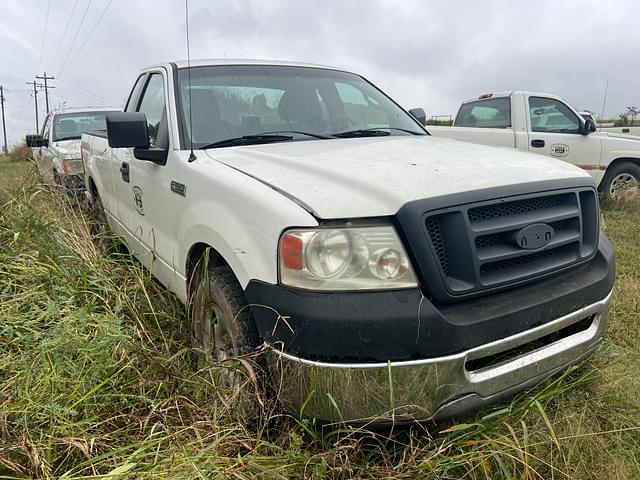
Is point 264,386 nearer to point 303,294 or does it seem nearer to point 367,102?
point 303,294

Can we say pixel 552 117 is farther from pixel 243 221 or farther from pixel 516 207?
pixel 243 221

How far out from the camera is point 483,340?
1.79 m

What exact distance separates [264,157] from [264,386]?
1.06m

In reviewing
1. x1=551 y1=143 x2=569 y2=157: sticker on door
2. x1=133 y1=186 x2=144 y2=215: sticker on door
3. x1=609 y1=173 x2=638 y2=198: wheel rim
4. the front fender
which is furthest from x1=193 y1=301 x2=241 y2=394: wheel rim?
x1=609 y1=173 x2=638 y2=198: wheel rim

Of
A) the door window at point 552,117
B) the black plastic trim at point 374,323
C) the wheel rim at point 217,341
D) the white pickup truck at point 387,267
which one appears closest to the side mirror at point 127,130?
the white pickup truck at point 387,267

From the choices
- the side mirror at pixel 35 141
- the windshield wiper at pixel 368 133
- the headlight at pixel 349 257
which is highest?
the side mirror at pixel 35 141

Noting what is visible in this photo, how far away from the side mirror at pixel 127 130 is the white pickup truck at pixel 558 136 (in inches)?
207

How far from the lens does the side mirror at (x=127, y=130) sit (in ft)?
8.75

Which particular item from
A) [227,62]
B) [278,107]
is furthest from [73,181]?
[278,107]

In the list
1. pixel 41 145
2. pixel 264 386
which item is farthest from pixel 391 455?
pixel 41 145

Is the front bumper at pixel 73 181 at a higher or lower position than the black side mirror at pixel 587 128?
lower

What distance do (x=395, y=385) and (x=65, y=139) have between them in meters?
8.05

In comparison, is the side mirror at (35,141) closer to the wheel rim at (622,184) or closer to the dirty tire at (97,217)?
the dirty tire at (97,217)

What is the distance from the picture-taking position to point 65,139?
8.14 m
